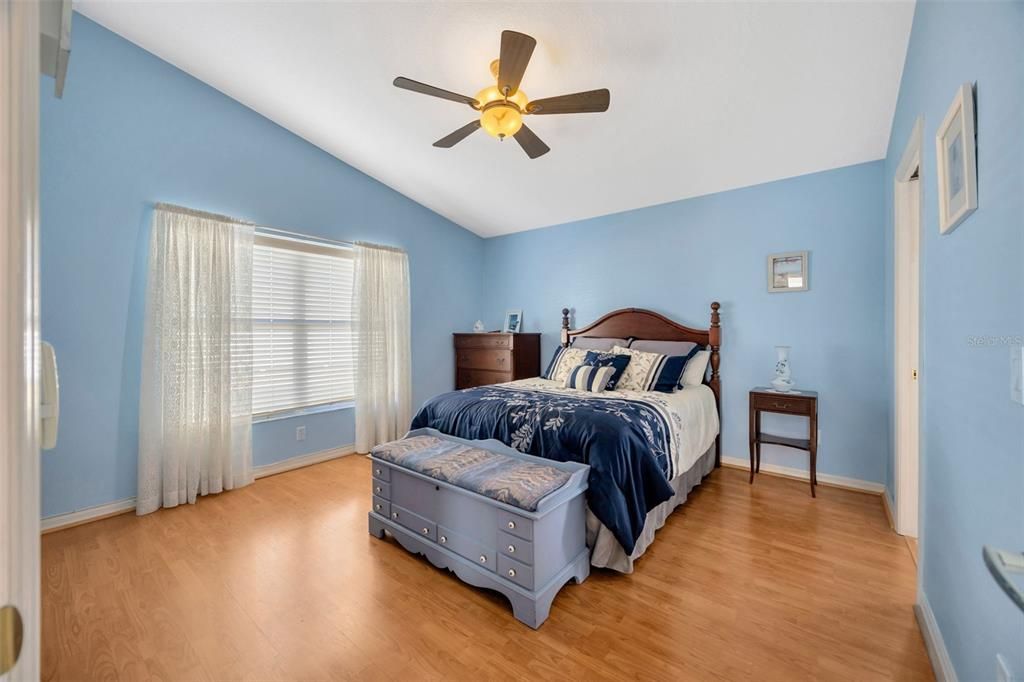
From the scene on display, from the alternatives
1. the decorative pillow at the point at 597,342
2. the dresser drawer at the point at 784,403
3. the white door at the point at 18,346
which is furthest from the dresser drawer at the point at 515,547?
the decorative pillow at the point at 597,342

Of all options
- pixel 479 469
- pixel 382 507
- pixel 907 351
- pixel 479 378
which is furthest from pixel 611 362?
pixel 382 507

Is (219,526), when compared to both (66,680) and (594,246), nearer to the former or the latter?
(66,680)

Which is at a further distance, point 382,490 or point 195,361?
point 195,361

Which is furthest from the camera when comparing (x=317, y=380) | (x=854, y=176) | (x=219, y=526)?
(x=317, y=380)

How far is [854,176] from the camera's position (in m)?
3.04

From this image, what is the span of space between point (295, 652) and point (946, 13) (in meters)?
3.24

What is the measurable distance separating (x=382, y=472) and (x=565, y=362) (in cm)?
195

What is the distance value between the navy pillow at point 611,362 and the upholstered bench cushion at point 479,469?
1295 mm

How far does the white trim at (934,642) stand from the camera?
1.37 meters

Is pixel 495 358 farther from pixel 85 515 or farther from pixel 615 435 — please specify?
pixel 85 515

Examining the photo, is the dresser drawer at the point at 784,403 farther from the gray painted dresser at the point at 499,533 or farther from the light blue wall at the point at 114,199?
the light blue wall at the point at 114,199

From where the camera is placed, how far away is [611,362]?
11.2 feet

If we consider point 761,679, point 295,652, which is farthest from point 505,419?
point 761,679

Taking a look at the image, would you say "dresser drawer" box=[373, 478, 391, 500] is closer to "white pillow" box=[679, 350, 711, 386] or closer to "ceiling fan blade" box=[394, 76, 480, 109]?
"ceiling fan blade" box=[394, 76, 480, 109]
